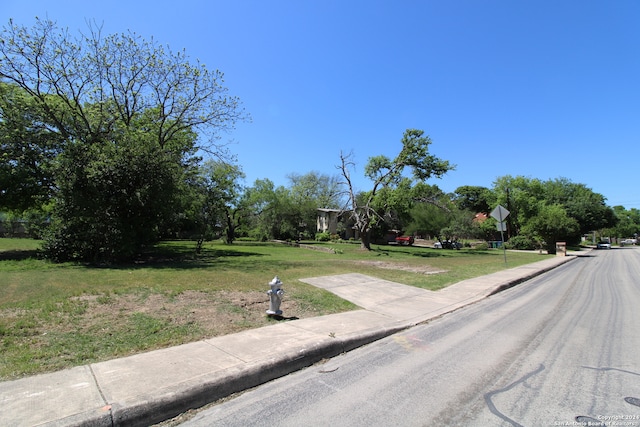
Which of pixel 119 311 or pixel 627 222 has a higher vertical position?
pixel 627 222

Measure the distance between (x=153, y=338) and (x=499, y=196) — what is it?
2245 inches

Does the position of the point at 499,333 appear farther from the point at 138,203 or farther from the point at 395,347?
the point at 138,203

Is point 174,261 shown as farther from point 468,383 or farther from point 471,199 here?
point 471,199

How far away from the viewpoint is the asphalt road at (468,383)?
3.36 m

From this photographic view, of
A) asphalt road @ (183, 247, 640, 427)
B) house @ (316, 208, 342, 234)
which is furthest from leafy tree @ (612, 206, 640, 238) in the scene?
asphalt road @ (183, 247, 640, 427)

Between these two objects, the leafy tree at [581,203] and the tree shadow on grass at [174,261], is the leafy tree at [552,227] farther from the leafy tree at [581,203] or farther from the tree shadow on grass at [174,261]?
the tree shadow on grass at [174,261]

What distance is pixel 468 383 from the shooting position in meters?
4.15

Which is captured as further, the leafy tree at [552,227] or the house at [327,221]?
the house at [327,221]

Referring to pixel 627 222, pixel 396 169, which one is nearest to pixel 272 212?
pixel 396 169

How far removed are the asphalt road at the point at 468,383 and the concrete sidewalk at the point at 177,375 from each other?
0.68ft

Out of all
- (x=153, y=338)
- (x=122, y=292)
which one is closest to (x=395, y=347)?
(x=153, y=338)

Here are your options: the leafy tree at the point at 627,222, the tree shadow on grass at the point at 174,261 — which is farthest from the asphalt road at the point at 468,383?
the leafy tree at the point at 627,222

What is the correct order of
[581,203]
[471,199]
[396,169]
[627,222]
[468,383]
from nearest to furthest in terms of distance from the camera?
[468,383], [396,169], [581,203], [471,199], [627,222]

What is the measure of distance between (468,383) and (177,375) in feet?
11.0
